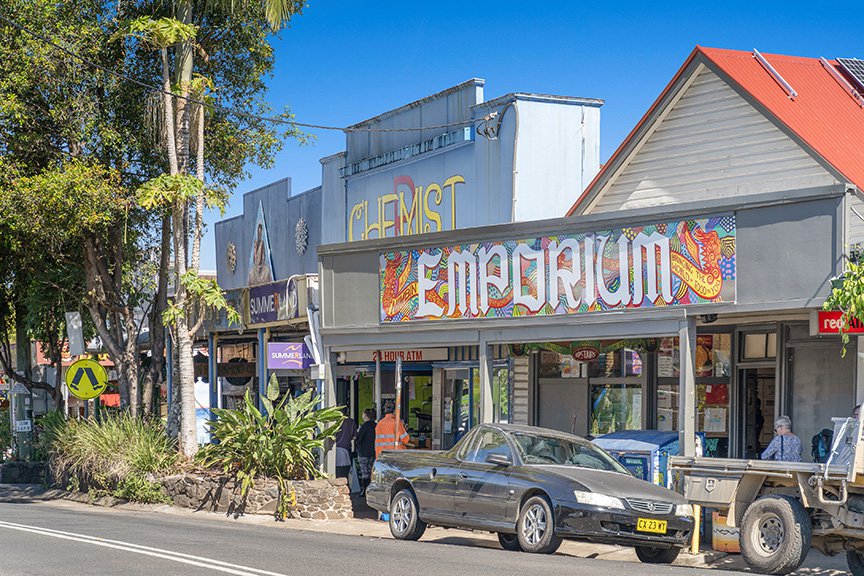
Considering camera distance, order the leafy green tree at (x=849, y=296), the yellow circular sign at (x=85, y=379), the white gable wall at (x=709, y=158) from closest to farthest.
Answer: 1. the leafy green tree at (x=849, y=296)
2. the white gable wall at (x=709, y=158)
3. the yellow circular sign at (x=85, y=379)

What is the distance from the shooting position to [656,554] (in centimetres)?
1373

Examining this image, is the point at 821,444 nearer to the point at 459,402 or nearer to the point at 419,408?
the point at 459,402

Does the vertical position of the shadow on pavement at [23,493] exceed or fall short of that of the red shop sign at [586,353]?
it falls short

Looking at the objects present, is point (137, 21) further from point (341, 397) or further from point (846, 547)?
point (846, 547)

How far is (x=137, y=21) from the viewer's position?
875 inches

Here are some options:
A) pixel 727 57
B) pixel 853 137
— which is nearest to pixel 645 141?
pixel 727 57

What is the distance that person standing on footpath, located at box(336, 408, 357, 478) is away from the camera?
869 inches

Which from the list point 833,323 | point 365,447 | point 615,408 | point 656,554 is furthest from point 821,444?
point 365,447

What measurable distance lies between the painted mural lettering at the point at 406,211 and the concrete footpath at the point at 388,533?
5634 mm

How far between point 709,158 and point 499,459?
20.9 ft

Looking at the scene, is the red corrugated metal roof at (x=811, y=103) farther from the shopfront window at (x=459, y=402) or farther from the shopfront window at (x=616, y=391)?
the shopfront window at (x=459, y=402)

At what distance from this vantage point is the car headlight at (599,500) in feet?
43.1

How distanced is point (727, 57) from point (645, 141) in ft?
5.80

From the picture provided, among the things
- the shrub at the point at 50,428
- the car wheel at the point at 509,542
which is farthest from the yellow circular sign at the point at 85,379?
the car wheel at the point at 509,542
